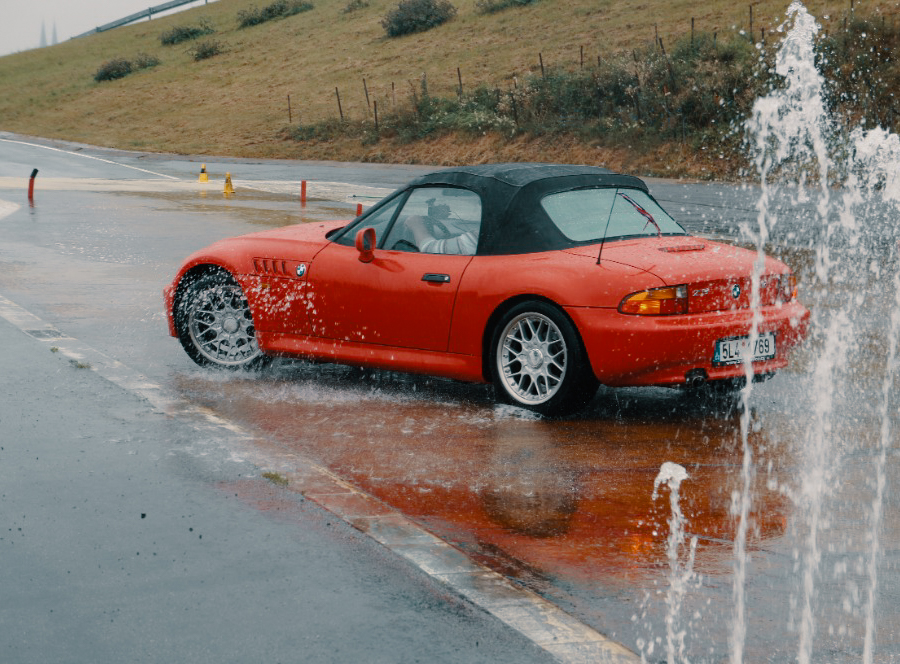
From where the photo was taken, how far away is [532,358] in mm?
7824

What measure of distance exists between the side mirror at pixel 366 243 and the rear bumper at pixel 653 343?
152 centimetres

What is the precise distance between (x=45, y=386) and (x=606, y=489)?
12.8 feet

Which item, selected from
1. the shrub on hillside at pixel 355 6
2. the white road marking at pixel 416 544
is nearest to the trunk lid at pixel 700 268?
the white road marking at pixel 416 544

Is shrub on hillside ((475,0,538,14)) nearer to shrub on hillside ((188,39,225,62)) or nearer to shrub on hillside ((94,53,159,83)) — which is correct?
shrub on hillside ((188,39,225,62))

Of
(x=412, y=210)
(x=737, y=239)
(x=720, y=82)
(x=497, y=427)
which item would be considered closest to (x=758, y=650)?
(x=497, y=427)

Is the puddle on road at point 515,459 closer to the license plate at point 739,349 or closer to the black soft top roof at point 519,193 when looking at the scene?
the license plate at point 739,349

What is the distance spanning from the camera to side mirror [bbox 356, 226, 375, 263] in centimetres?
846

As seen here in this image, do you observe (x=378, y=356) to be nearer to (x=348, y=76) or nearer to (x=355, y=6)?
(x=348, y=76)

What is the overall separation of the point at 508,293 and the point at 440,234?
0.86 m

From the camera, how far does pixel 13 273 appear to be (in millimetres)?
14391

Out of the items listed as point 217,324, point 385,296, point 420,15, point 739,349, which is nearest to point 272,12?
point 420,15

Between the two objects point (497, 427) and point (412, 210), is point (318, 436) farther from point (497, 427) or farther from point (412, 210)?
point (412, 210)

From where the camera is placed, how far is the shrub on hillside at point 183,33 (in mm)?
86062

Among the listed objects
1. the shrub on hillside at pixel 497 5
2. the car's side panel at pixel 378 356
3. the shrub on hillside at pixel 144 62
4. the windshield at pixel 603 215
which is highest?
the shrub on hillside at pixel 497 5
